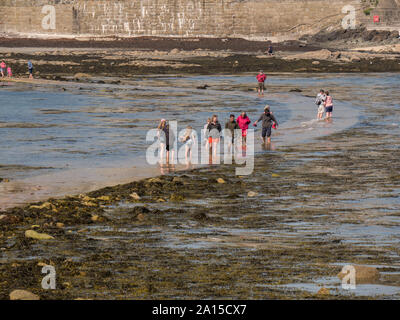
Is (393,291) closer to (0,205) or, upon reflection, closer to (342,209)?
(342,209)

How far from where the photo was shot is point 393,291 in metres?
13.6

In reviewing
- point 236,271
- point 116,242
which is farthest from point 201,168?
point 236,271

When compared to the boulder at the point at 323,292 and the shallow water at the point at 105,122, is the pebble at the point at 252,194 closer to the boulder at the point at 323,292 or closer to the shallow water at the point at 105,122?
the shallow water at the point at 105,122

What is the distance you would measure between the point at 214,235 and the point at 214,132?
1305 cm

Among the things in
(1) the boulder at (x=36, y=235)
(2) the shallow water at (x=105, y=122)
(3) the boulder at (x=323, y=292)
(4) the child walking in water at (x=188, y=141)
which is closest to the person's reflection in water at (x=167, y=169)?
(2) the shallow water at (x=105, y=122)

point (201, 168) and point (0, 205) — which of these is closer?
point (0, 205)

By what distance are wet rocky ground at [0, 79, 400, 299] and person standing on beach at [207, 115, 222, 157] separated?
3.10 metres

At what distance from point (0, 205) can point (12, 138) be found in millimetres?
15173

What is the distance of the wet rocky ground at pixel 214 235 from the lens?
14.2 meters

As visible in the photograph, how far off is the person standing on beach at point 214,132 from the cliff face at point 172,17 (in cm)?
9250

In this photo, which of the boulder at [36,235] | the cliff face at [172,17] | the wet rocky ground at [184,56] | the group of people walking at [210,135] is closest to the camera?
the boulder at [36,235]

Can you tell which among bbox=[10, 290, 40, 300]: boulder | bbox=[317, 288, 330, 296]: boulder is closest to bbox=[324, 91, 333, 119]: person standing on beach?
bbox=[317, 288, 330, 296]: boulder

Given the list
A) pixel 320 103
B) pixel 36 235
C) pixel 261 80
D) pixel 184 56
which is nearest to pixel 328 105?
pixel 320 103

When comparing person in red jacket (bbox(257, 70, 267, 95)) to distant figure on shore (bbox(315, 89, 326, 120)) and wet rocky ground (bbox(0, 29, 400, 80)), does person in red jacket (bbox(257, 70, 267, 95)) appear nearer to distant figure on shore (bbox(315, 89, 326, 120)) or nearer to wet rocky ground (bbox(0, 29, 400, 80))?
distant figure on shore (bbox(315, 89, 326, 120))
